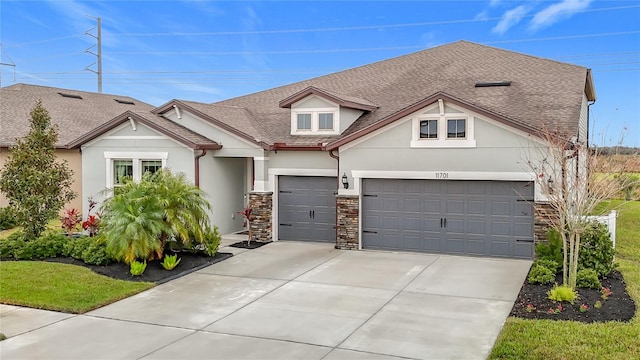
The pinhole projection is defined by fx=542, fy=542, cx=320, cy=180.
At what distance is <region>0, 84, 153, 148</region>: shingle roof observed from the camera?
2189 centimetres

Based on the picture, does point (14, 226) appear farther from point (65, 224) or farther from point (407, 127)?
point (407, 127)

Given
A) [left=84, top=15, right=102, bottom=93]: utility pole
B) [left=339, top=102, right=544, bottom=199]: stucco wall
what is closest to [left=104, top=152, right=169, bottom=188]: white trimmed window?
[left=339, top=102, right=544, bottom=199]: stucco wall

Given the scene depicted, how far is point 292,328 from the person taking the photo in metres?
8.37

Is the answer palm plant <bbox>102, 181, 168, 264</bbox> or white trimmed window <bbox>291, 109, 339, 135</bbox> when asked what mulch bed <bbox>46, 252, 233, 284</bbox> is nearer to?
palm plant <bbox>102, 181, 168, 264</bbox>

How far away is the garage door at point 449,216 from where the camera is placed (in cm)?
1367

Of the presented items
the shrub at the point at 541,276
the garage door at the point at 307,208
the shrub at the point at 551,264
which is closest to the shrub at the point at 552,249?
the shrub at the point at 551,264

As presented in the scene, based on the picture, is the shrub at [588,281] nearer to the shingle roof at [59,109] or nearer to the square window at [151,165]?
the square window at [151,165]

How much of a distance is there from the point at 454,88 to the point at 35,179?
500 inches

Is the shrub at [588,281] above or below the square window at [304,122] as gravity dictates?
below

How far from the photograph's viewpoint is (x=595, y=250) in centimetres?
1141

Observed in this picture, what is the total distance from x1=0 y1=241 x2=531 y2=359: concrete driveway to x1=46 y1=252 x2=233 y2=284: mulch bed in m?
0.31

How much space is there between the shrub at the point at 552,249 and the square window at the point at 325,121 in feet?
23.9

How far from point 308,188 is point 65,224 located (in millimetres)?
6951

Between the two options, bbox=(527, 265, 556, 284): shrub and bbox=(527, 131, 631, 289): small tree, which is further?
bbox=(527, 265, 556, 284): shrub
